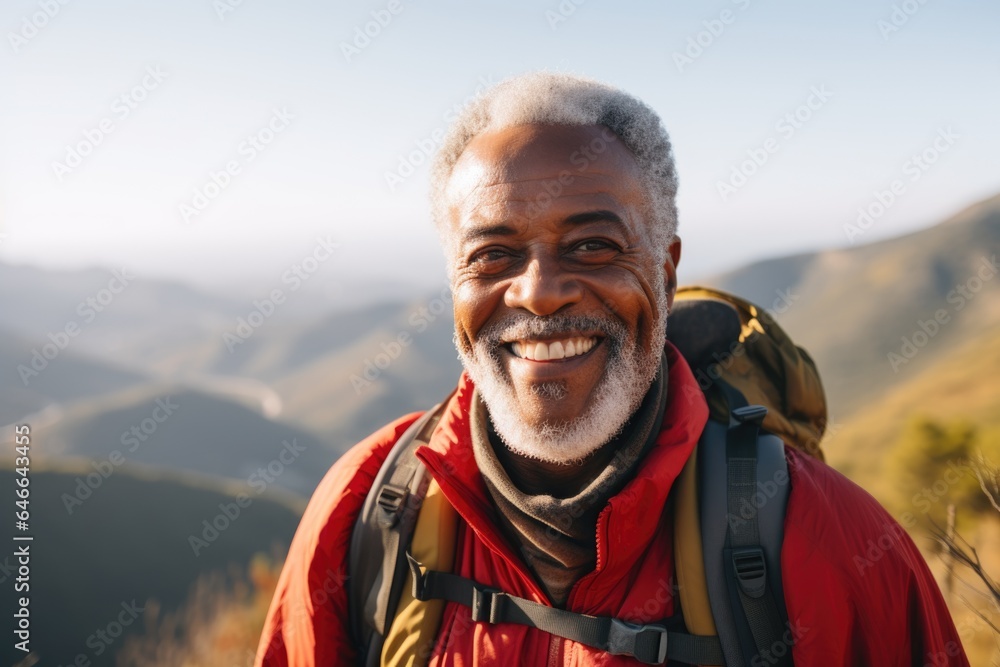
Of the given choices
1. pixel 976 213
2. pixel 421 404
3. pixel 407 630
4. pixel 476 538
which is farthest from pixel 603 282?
pixel 976 213

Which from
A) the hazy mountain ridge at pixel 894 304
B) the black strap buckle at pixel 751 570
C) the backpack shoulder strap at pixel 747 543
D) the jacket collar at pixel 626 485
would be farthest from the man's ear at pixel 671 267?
the hazy mountain ridge at pixel 894 304

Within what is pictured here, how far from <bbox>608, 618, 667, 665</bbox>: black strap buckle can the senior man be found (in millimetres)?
62

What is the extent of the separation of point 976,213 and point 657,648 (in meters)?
120

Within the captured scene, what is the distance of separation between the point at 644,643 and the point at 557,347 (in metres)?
0.93

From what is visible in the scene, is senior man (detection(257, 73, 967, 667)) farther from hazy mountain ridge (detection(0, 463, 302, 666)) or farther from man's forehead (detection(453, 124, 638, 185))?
hazy mountain ridge (detection(0, 463, 302, 666))

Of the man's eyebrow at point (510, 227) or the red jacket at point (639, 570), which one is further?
the man's eyebrow at point (510, 227)

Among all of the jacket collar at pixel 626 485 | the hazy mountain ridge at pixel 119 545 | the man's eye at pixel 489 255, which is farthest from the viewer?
the hazy mountain ridge at pixel 119 545

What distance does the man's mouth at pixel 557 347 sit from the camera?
2.35 meters

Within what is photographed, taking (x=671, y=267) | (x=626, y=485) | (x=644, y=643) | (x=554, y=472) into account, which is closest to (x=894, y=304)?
(x=671, y=267)

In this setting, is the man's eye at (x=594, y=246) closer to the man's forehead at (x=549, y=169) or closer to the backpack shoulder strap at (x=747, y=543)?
the man's forehead at (x=549, y=169)

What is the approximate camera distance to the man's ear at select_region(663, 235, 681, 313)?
8.77 ft

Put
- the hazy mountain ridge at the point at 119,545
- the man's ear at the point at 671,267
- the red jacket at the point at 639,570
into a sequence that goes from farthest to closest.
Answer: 1. the hazy mountain ridge at the point at 119,545
2. the man's ear at the point at 671,267
3. the red jacket at the point at 639,570

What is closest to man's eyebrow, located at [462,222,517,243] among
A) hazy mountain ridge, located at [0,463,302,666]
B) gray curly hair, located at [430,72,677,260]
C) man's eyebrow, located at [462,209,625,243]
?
man's eyebrow, located at [462,209,625,243]

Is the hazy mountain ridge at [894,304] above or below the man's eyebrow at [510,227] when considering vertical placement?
above
